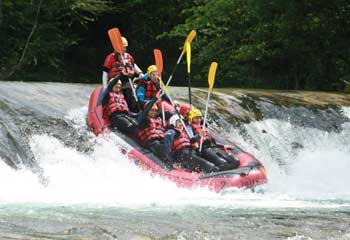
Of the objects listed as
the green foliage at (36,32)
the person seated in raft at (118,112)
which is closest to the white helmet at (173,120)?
the person seated in raft at (118,112)

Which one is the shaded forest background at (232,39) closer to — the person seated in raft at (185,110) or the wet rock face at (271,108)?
the wet rock face at (271,108)

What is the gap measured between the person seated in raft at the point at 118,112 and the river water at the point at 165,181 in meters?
0.38

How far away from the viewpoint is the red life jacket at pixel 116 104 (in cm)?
1123

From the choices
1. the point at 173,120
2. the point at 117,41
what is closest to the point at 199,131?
the point at 173,120

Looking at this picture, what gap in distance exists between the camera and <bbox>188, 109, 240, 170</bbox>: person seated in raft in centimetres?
1052

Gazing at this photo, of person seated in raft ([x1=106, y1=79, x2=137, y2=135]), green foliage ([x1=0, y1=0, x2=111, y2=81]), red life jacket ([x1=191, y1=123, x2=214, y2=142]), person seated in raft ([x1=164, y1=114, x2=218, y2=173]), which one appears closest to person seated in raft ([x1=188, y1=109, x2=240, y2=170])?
red life jacket ([x1=191, y1=123, x2=214, y2=142])

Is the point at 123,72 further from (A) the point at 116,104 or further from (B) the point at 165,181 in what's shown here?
(B) the point at 165,181

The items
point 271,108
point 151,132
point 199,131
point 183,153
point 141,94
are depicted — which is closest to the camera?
point 183,153

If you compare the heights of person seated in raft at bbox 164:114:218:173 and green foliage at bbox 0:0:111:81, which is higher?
green foliage at bbox 0:0:111:81

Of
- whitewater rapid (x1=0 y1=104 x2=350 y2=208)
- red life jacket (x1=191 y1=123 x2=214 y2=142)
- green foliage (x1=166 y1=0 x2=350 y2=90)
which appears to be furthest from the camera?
green foliage (x1=166 y1=0 x2=350 y2=90)

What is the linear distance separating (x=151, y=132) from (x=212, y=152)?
85 centimetres

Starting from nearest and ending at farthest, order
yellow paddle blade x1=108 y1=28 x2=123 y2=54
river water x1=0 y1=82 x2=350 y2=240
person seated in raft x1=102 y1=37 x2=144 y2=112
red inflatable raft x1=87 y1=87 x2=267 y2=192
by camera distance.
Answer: river water x1=0 y1=82 x2=350 y2=240 → red inflatable raft x1=87 y1=87 x2=267 y2=192 → person seated in raft x1=102 y1=37 x2=144 y2=112 → yellow paddle blade x1=108 y1=28 x2=123 y2=54

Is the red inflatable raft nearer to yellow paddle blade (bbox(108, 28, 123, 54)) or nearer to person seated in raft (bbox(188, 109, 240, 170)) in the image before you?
person seated in raft (bbox(188, 109, 240, 170))

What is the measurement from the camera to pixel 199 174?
10070mm
